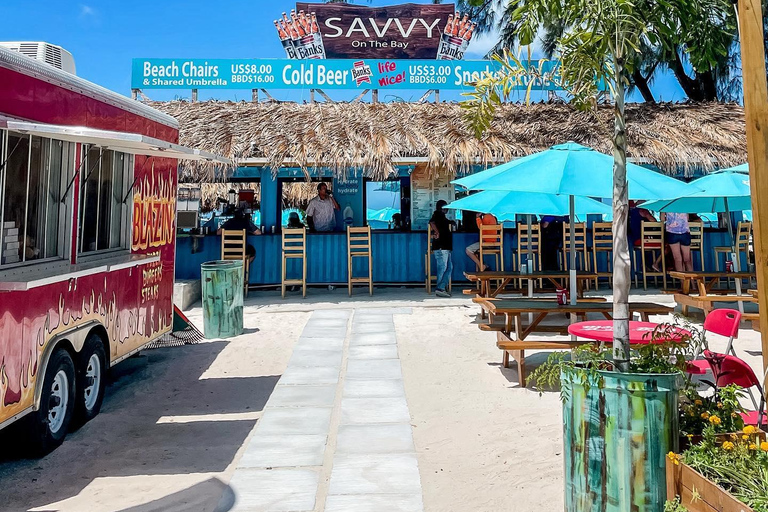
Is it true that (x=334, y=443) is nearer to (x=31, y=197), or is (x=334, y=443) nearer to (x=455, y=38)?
(x=31, y=197)

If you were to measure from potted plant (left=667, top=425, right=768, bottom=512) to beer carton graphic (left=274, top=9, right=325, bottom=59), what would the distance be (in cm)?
1445

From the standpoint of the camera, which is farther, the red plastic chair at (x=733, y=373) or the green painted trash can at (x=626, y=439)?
the red plastic chair at (x=733, y=373)

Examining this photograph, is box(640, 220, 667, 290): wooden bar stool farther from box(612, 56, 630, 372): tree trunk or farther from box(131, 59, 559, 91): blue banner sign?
box(612, 56, 630, 372): tree trunk

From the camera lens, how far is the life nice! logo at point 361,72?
13.9 m

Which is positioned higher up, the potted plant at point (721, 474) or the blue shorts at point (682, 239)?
the blue shorts at point (682, 239)

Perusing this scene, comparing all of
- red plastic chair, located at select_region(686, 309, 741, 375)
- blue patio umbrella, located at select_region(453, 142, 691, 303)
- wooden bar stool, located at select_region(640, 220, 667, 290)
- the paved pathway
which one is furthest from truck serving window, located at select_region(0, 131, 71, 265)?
wooden bar stool, located at select_region(640, 220, 667, 290)

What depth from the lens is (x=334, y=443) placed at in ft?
12.8

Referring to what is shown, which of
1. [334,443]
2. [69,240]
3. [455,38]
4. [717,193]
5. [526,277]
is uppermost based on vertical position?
[455,38]

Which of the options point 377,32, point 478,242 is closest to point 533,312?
point 478,242

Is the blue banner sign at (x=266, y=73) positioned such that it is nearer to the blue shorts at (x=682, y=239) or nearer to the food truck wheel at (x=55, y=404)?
the blue shorts at (x=682, y=239)

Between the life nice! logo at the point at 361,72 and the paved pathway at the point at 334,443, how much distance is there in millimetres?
9350

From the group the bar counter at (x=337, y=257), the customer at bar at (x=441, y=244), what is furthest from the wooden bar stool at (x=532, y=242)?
the customer at bar at (x=441, y=244)

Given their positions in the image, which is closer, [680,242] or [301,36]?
[680,242]

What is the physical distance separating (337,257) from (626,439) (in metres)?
9.16
